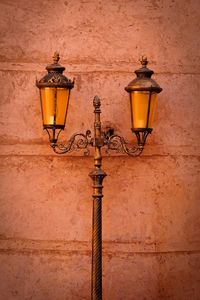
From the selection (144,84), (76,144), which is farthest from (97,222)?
(144,84)

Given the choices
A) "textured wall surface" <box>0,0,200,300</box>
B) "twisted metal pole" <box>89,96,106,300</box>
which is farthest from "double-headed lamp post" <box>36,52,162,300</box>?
"textured wall surface" <box>0,0,200,300</box>

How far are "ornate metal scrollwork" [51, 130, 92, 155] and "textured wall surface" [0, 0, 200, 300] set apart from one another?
Result: 9 cm

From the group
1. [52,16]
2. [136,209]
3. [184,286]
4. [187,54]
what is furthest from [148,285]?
[52,16]

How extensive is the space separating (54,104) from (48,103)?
1.9 inches

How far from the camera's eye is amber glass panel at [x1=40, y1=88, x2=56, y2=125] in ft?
15.8

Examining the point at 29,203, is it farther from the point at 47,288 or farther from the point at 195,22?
the point at 195,22

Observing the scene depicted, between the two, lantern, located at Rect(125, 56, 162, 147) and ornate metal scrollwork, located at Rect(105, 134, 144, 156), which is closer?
lantern, located at Rect(125, 56, 162, 147)

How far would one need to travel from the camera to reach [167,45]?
552 cm

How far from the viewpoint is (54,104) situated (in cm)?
483

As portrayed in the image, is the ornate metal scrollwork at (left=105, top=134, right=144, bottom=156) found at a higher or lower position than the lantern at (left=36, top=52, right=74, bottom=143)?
lower

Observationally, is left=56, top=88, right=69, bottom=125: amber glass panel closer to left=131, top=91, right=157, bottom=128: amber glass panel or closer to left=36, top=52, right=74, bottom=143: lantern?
left=36, top=52, right=74, bottom=143: lantern

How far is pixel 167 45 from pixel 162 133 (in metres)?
0.76

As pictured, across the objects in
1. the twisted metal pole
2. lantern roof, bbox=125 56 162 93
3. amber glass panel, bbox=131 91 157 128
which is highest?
lantern roof, bbox=125 56 162 93

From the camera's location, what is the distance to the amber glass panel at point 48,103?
4824 mm
